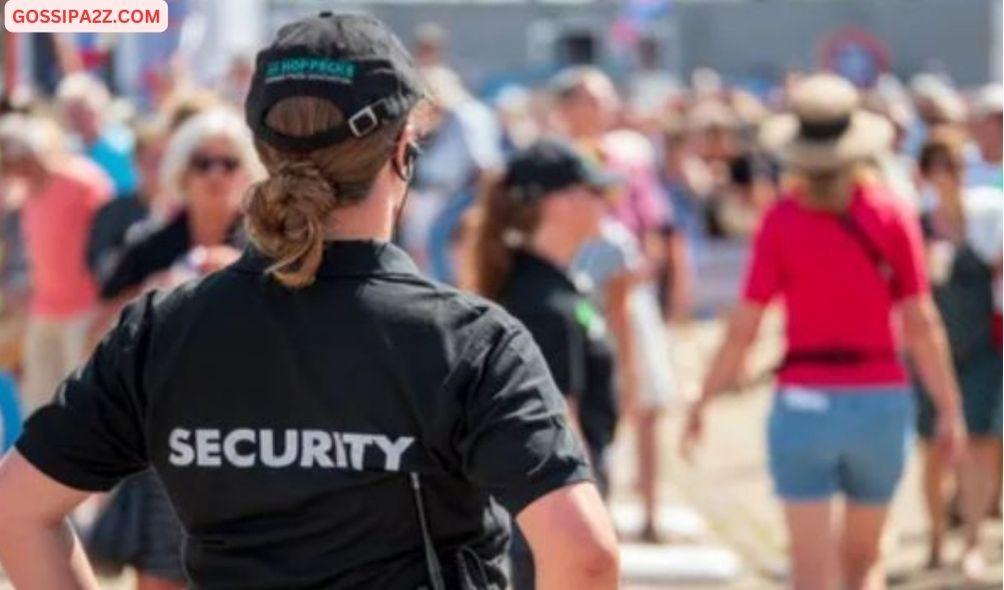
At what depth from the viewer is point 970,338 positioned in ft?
28.1

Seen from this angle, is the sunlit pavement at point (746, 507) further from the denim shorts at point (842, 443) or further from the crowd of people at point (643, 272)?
the denim shorts at point (842, 443)

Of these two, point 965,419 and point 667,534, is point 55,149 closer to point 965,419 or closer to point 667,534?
point 667,534

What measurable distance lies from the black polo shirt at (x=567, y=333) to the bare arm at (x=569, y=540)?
2.55 metres

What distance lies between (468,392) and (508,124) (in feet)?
45.2

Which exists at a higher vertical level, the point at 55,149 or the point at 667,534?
the point at 55,149

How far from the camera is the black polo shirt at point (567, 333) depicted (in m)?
5.46

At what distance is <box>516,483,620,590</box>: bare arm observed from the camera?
280 cm


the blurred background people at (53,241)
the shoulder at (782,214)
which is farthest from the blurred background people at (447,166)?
the shoulder at (782,214)

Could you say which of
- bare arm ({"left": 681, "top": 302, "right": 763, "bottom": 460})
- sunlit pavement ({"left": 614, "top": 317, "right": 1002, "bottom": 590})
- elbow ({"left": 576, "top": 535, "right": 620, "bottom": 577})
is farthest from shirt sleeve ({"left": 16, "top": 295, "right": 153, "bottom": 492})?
sunlit pavement ({"left": 614, "top": 317, "right": 1002, "bottom": 590})

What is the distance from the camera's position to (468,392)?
2801 millimetres

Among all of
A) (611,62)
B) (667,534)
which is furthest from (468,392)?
(611,62)

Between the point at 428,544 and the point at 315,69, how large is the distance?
567 millimetres

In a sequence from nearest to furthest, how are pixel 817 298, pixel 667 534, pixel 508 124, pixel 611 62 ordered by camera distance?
pixel 817 298 < pixel 667 534 < pixel 508 124 < pixel 611 62

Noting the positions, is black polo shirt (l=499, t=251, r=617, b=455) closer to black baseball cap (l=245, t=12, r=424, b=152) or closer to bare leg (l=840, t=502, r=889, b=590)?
bare leg (l=840, t=502, r=889, b=590)
